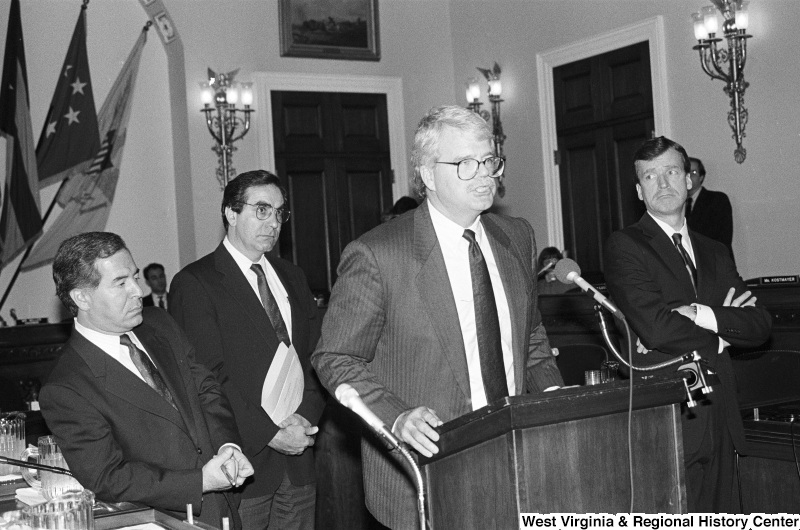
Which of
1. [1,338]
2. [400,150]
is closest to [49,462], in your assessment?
[1,338]

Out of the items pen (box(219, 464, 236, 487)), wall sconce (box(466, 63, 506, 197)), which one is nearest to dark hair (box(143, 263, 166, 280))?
wall sconce (box(466, 63, 506, 197))

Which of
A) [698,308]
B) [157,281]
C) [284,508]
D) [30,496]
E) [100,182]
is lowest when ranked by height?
[284,508]

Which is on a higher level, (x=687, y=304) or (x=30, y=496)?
(x=687, y=304)

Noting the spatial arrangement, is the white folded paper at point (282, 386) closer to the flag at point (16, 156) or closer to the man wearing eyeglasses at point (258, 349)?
the man wearing eyeglasses at point (258, 349)

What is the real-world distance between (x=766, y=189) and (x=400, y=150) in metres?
4.25

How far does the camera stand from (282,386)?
372 centimetres

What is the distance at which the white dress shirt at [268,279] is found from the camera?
3799mm

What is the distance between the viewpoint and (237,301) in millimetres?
3697

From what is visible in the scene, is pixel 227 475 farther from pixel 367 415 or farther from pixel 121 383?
pixel 367 415

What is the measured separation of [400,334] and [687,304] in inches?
60.0

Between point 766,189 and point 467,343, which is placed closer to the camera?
point 467,343

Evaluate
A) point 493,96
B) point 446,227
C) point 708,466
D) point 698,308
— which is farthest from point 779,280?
point 493,96

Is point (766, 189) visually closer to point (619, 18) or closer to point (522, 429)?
point (619, 18)

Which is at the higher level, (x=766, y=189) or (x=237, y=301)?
(x=766, y=189)
